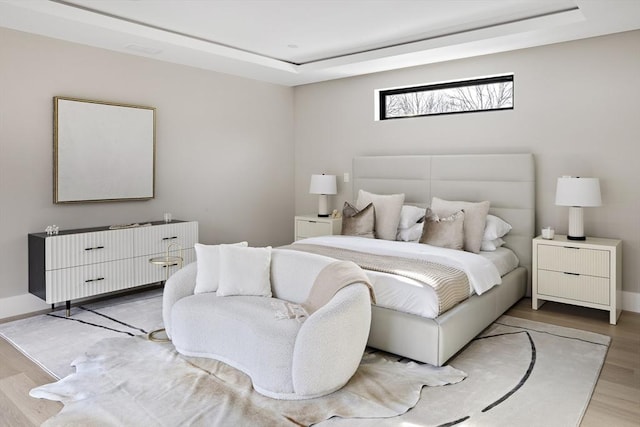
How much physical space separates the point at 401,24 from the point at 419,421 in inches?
128

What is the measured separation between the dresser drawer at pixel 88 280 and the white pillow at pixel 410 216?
8.73 ft

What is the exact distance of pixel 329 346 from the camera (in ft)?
7.98

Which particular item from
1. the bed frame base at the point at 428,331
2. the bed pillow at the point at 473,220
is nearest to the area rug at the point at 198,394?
the bed frame base at the point at 428,331

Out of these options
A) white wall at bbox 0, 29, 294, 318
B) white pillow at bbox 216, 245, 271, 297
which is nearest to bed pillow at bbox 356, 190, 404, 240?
white pillow at bbox 216, 245, 271, 297

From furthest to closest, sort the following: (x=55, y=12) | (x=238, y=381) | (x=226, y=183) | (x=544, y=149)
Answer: (x=226, y=183)
(x=544, y=149)
(x=55, y=12)
(x=238, y=381)

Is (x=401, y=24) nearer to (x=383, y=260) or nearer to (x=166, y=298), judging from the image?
(x=383, y=260)

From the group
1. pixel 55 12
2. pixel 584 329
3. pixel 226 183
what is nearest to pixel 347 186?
pixel 226 183

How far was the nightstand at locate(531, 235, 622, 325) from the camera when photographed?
3738mm

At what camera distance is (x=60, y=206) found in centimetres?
418

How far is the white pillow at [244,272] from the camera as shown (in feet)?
10.3

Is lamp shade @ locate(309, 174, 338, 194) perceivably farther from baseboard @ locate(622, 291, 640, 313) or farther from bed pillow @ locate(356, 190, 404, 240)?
baseboard @ locate(622, 291, 640, 313)

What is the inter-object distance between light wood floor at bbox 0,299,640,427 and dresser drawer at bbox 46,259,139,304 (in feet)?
1.84

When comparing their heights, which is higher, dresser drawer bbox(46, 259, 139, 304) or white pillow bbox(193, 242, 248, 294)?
white pillow bbox(193, 242, 248, 294)

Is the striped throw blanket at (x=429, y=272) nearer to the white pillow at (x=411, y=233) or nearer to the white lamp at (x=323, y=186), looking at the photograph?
the white pillow at (x=411, y=233)
